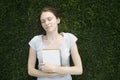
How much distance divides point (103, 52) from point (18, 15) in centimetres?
111

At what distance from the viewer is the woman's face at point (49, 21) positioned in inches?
108

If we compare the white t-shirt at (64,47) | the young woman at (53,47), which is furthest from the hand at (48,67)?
the white t-shirt at (64,47)

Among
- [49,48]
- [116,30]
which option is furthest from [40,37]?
[116,30]

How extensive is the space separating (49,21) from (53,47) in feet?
0.99

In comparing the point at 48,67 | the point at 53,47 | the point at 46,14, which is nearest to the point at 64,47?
the point at 53,47

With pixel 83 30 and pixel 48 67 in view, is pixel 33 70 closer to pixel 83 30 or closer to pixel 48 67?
pixel 48 67

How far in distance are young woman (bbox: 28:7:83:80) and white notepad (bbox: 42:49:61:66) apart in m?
0.06

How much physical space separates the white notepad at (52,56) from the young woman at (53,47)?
6 centimetres

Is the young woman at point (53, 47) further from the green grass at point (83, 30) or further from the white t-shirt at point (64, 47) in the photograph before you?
the green grass at point (83, 30)

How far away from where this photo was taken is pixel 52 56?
9.16 ft

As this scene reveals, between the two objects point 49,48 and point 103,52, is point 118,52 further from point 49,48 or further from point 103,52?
point 49,48

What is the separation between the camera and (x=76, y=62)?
2820 mm

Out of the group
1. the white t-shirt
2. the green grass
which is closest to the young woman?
the white t-shirt

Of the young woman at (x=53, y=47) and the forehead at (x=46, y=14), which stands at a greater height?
the forehead at (x=46, y=14)
